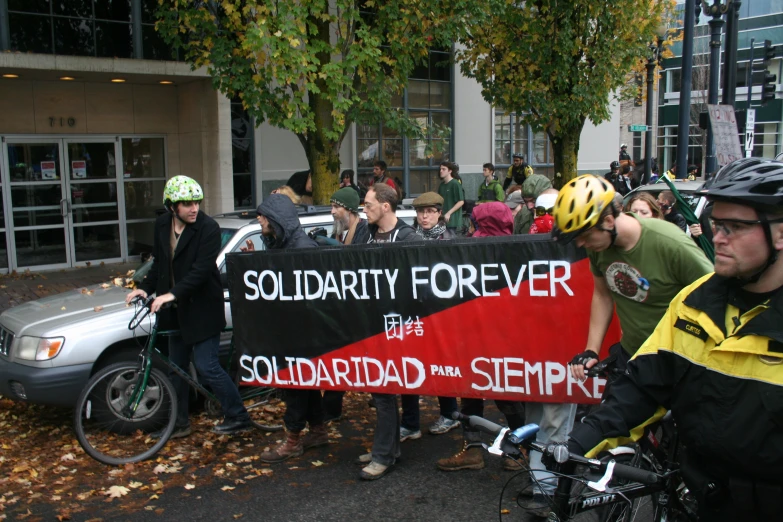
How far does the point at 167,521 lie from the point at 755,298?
376 centimetres

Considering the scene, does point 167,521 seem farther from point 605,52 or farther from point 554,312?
point 605,52

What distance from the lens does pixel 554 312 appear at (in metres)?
4.69

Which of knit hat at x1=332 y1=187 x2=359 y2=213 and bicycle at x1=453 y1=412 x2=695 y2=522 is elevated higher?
knit hat at x1=332 y1=187 x2=359 y2=213

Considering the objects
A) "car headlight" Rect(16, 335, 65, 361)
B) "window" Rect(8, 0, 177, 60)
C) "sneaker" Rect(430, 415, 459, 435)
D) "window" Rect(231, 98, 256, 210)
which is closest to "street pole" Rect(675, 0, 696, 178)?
"window" Rect(231, 98, 256, 210)

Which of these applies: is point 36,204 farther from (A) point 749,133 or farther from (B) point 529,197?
(A) point 749,133

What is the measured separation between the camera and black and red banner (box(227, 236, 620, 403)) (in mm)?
4695

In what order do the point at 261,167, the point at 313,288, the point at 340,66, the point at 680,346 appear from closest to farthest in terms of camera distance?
the point at 680,346 → the point at 313,288 → the point at 340,66 → the point at 261,167

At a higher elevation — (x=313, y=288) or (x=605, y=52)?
(x=605, y=52)

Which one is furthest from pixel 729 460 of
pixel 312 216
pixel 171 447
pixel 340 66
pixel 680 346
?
pixel 340 66

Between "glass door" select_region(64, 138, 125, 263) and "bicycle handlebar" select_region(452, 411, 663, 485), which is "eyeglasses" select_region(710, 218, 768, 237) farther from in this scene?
"glass door" select_region(64, 138, 125, 263)

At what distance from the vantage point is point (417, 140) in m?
20.1

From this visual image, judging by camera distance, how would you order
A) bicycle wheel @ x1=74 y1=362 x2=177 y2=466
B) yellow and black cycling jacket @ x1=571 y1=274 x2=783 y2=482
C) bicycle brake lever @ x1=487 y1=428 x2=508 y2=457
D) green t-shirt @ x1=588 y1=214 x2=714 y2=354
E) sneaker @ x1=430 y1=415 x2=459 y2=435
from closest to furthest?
yellow and black cycling jacket @ x1=571 y1=274 x2=783 y2=482, bicycle brake lever @ x1=487 y1=428 x2=508 y2=457, green t-shirt @ x1=588 y1=214 x2=714 y2=354, bicycle wheel @ x1=74 y1=362 x2=177 y2=466, sneaker @ x1=430 y1=415 x2=459 y2=435

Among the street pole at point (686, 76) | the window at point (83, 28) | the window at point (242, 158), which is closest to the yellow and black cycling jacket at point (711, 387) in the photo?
the street pole at point (686, 76)

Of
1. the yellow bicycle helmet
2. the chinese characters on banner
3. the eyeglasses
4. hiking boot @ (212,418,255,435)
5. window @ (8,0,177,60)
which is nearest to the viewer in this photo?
the eyeglasses
